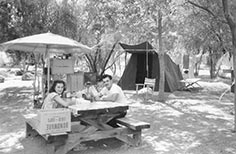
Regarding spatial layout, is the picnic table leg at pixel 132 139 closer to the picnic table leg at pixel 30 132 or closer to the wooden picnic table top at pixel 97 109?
the wooden picnic table top at pixel 97 109

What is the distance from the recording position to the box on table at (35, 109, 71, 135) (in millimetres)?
3133

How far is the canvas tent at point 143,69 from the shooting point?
33.5 feet

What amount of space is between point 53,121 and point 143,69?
835 centimetres

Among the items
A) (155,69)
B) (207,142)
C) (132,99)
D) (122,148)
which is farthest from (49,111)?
(155,69)

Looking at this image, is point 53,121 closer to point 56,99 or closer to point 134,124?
point 56,99

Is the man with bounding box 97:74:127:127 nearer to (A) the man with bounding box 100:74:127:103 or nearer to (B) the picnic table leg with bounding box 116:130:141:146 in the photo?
(A) the man with bounding box 100:74:127:103

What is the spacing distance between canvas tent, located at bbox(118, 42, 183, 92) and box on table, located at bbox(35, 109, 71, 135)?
22.3 feet

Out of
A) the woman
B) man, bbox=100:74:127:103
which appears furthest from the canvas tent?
the woman

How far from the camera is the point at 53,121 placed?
3.18 meters

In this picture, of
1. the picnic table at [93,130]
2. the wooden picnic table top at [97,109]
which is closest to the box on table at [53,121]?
the picnic table at [93,130]

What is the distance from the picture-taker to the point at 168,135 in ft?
14.6

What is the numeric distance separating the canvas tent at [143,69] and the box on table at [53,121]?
6788 mm

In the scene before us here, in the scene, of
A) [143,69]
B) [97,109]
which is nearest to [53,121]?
[97,109]

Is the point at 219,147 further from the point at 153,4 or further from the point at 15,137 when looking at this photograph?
the point at 153,4
